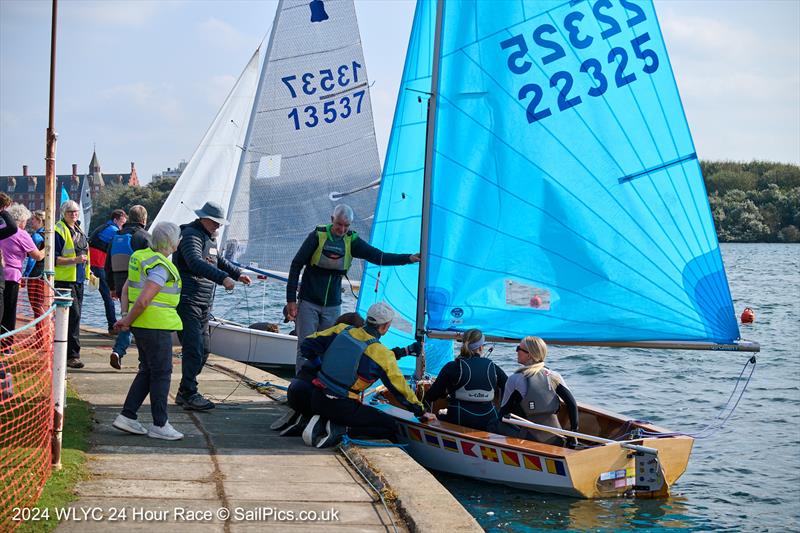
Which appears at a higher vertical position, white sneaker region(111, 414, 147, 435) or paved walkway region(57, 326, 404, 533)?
white sneaker region(111, 414, 147, 435)

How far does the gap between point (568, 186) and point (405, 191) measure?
171cm

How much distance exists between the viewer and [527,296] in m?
9.09

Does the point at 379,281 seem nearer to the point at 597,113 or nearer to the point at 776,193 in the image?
the point at 597,113

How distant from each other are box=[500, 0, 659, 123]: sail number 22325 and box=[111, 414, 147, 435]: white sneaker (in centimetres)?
450

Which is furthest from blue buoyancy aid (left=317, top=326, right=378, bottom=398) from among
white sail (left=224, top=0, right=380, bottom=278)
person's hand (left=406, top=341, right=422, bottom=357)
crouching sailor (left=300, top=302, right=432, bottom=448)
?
white sail (left=224, top=0, right=380, bottom=278)

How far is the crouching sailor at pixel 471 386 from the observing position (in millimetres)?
7801

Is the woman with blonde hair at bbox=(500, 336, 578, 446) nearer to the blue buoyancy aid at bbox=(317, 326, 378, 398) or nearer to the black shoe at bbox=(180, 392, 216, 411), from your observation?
the blue buoyancy aid at bbox=(317, 326, 378, 398)

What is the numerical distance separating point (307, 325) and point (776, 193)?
67806mm

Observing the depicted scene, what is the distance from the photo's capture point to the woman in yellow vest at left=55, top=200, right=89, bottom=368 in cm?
1038

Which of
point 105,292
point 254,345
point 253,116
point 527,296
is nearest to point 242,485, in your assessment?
point 527,296

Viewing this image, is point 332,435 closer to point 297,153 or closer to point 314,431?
point 314,431

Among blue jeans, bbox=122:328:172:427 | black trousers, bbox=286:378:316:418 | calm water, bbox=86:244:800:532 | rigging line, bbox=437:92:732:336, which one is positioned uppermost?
rigging line, bbox=437:92:732:336

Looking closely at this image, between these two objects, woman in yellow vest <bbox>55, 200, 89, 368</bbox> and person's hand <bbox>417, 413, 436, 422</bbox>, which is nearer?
person's hand <bbox>417, 413, 436, 422</bbox>

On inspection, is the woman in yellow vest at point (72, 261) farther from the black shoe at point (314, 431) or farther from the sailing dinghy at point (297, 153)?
the black shoe at point (314, 431)
